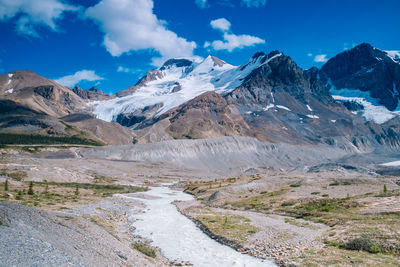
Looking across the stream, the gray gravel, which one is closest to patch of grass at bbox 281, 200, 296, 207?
the stream

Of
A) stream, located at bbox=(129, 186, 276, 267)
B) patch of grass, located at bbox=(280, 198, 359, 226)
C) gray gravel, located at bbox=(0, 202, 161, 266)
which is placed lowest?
stream, located at bbox=(129, 186, 276, 267)

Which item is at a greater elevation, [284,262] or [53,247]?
[53,247]

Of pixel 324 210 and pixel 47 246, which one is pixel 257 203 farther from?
pixel 47 246

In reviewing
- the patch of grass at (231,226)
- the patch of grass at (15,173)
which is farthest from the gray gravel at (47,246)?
the patch of grass at (15,173)

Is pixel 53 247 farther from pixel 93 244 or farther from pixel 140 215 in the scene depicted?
pixel 140 215

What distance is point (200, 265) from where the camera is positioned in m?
24.8

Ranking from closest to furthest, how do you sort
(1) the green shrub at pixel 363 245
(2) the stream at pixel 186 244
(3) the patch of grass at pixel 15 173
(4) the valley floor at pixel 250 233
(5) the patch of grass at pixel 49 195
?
(4) the valley floor at pixel 250 233 → (1) the green shrub at pixel 363 245 → (2) the stream at pixel 186 244 → (5) the patch of grass at pixel 49 195 → (3) the patch of grass at pixel 15 173

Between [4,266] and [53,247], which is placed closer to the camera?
[4,266]

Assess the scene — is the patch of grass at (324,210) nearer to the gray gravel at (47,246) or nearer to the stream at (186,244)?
the stream at (186,244)

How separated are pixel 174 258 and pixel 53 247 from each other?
12.4m

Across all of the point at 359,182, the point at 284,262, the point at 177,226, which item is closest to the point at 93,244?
the point at 284,262

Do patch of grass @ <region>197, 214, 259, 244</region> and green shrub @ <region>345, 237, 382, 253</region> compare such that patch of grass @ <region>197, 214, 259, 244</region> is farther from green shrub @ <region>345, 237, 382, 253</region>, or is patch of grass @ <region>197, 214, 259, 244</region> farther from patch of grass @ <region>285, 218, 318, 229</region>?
green shrub @ <region>345, 237, 382, 253</region>

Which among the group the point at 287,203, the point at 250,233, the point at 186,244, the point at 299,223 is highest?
the point at 287,203

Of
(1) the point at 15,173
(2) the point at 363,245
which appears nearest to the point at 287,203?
(2) the point at 363,245
